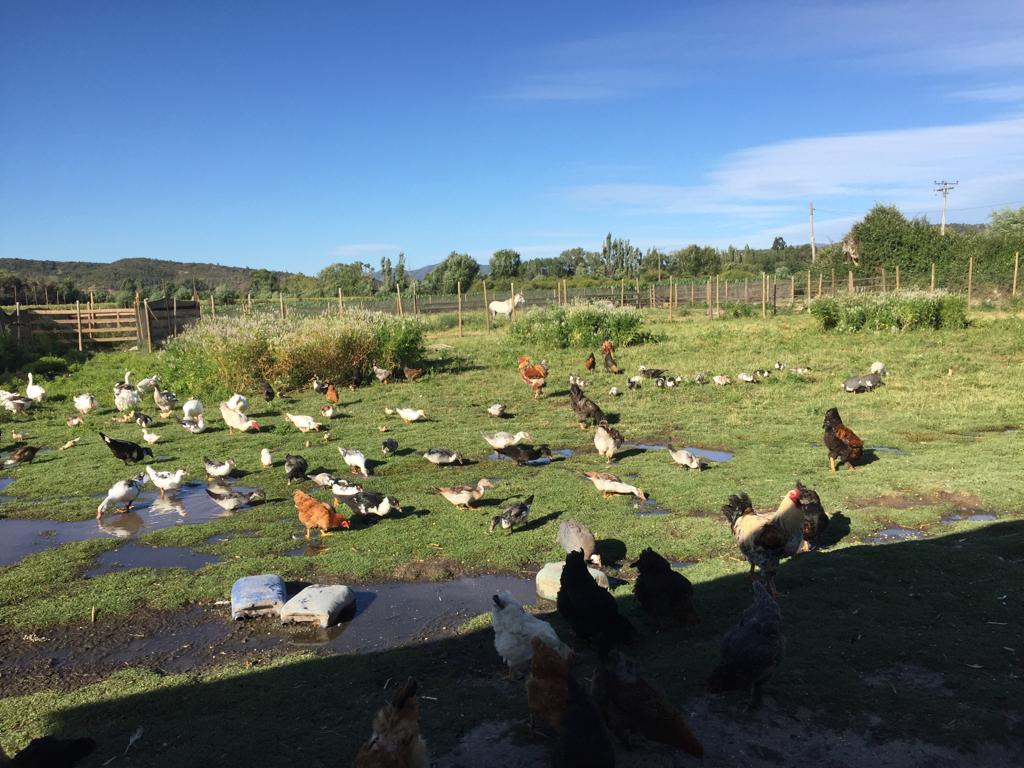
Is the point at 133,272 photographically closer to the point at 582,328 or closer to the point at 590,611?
the point at 582,328

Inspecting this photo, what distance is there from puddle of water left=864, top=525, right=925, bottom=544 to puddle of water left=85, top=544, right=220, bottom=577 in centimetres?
716

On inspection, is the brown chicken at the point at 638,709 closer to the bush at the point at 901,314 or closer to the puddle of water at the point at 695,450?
the puddle of water at the point at 695,450

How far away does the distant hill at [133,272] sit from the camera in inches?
3620

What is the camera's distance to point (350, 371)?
20375 millimetres

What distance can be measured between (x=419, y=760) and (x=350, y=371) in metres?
17.4

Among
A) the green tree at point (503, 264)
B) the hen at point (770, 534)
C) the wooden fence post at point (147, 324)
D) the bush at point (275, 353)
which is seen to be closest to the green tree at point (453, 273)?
the green tree at point (503, 264)

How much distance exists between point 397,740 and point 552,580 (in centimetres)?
310

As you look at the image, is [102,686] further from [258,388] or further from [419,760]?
[258,388]

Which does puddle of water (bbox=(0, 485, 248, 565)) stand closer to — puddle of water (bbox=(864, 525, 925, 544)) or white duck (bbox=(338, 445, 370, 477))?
white duck (bbox=(338, 445, 370, 477))

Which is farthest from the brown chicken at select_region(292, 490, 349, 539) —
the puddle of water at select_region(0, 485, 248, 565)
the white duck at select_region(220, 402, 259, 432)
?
the white duck at select_region(220, 402, 259, 432)

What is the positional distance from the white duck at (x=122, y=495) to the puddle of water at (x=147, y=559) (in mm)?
1387

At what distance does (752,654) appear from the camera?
4367 millimetres

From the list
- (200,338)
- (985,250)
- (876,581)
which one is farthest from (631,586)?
(985,250)

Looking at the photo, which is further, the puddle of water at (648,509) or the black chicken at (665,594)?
the puddle of water at (648,509)
